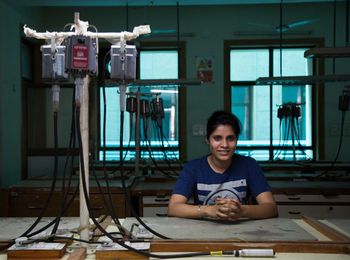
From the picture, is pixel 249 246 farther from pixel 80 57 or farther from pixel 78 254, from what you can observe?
pixel 80 57

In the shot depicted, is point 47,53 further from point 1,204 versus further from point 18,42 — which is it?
point 18,42

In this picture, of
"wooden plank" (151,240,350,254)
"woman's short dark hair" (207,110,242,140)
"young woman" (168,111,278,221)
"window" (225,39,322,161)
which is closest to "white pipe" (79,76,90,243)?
"wooden plank" (151,240,350,254)

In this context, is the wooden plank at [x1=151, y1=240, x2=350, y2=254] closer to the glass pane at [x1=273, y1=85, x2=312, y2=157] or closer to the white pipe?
the white pipe

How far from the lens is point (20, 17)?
16.4 ft

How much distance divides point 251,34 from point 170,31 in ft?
3.70

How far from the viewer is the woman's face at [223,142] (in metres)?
1.99

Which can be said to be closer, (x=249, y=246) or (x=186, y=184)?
(x=249, y=246)

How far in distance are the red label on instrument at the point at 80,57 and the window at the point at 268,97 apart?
4870 millimetres

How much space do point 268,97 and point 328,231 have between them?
15.7ft

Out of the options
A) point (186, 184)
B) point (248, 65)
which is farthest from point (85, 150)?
point (248, 65)

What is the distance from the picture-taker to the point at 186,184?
199cm

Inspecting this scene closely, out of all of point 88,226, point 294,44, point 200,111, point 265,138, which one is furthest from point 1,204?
point 294,44

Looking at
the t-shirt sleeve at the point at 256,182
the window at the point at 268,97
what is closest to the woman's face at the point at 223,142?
the t-shirt sleeve at the point at 256,182

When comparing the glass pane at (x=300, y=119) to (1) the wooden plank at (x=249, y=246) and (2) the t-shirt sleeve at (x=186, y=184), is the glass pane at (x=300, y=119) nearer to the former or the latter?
(2) the t-shirt sleeve at (x=186, y=184)
